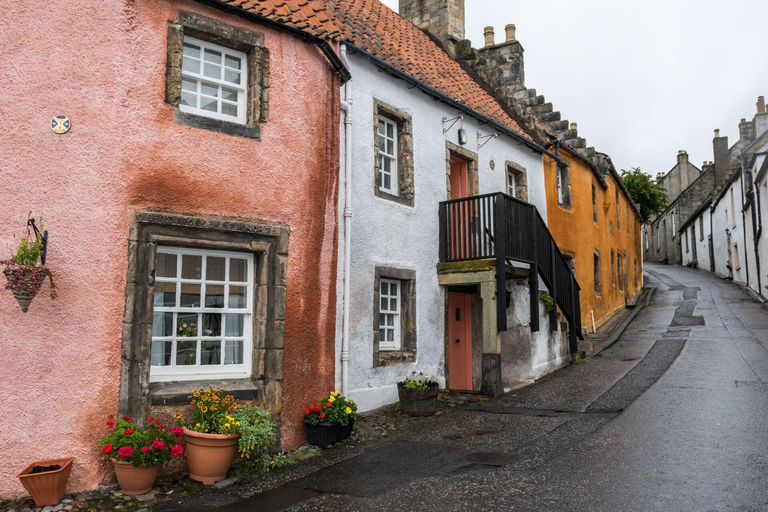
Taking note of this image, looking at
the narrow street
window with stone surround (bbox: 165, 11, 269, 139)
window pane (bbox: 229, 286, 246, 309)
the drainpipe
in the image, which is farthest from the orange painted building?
window pane (bbox: 229, 286, 246, 309)

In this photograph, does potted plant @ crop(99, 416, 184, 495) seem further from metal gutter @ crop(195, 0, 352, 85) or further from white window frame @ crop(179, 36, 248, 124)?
metal gutter @ crop(195, 0, 352, 85)

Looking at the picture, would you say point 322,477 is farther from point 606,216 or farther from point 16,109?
point 606,216

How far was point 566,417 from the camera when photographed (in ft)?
30.1

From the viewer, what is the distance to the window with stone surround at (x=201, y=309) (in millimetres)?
6625

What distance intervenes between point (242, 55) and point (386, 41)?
17.3 feet

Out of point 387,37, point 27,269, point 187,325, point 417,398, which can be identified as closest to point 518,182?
point 387,37

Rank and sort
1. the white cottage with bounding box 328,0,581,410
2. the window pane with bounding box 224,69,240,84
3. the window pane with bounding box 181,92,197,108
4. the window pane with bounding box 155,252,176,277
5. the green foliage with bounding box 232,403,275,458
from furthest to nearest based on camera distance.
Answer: the white cottage with bounding box 328,0,581,410 → the window pane with bounding box 224,69,240,84 → the window pane with bounding box 181,92,197,108 → the window pane with bounding box 155,252,176,277 → the green foliage with bounding box 232,403,275,458

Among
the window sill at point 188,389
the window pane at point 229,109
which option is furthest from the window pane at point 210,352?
the window pane at point 229,109

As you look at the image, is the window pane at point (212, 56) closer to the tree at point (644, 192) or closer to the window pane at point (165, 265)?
the window pane at point (165, 265)

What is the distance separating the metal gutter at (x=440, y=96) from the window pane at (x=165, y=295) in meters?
4.72

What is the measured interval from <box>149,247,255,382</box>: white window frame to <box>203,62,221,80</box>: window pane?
228cm

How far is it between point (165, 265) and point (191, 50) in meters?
2.74

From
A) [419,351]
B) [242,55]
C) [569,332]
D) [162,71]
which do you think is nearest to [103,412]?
[162,71]

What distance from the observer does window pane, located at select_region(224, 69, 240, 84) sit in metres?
7.89
